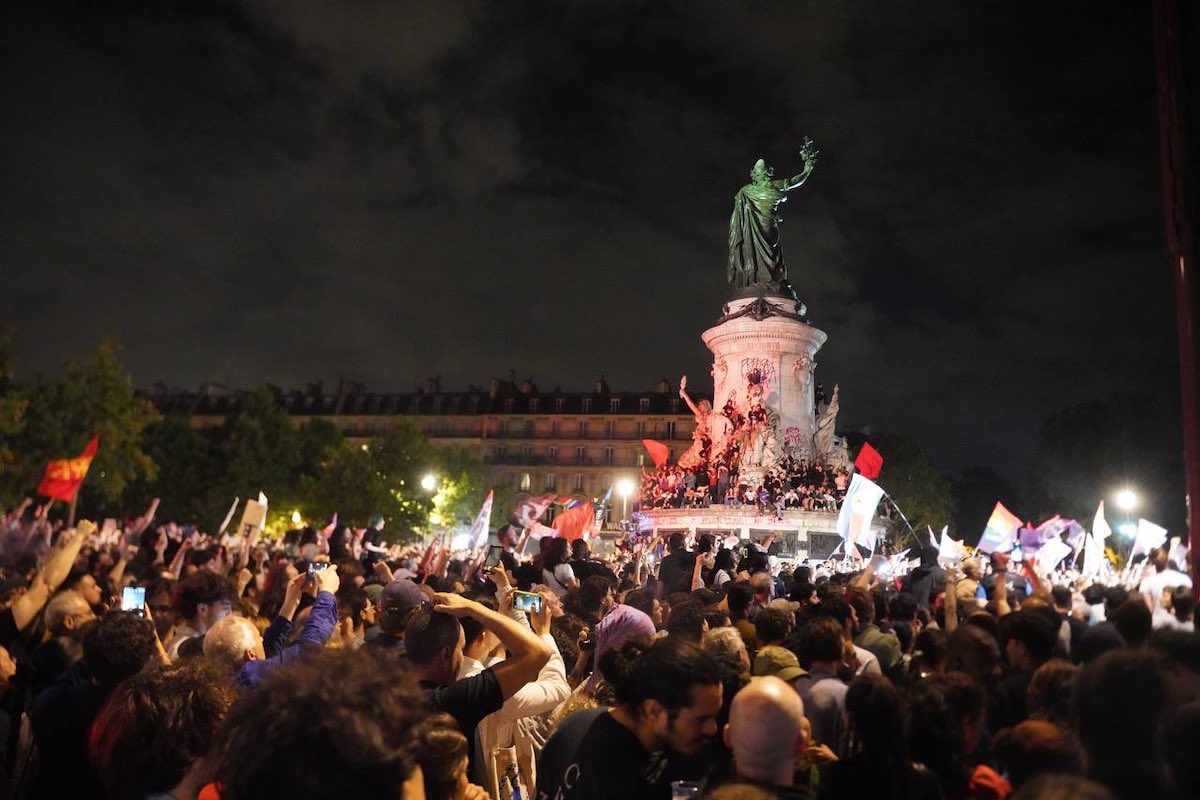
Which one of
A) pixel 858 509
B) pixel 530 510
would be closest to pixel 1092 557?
pixel 858 509

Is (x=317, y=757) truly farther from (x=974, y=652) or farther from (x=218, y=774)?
(x=974, y=652)

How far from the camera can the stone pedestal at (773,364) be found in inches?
1481

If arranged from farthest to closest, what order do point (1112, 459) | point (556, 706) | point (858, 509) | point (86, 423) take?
point (1112, 459)
point (86, 423)
point (858, 509)
point (556, 706)

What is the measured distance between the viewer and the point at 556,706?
5.87 m

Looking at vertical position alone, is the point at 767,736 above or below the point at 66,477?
below

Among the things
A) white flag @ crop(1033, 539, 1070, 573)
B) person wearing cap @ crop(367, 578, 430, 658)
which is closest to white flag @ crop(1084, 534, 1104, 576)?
white flag @ crop(1033, 539, 1070, 573)

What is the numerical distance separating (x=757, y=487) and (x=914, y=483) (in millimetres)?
47190

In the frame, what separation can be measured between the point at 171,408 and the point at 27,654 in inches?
4459

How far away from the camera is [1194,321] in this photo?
8672 millimetres

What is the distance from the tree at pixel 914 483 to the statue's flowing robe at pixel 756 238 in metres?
38.1

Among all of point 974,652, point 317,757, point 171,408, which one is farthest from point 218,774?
point 171,408

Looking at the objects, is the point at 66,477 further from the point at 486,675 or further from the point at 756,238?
the point at 756,238

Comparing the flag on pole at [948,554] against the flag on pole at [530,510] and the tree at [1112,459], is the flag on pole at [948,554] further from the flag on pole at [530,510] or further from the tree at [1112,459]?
the tree at [1112,459]

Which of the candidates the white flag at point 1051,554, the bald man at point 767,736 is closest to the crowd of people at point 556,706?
the bald man at point 767,736
